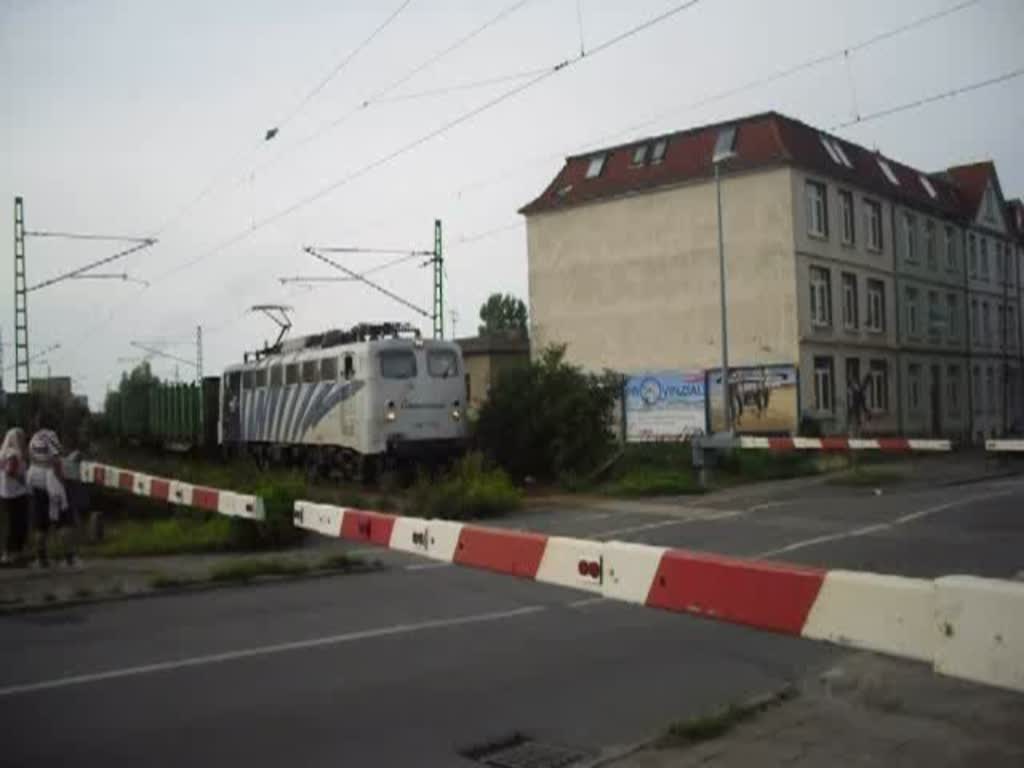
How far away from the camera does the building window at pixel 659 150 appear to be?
134 feet

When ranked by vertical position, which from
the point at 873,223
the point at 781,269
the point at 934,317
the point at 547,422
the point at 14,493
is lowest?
the point at 14,493

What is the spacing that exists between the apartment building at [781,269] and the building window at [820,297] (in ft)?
0.18

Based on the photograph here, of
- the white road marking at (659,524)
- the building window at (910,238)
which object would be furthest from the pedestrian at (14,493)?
the building window at (910,238)

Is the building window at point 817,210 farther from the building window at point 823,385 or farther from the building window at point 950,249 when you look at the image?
the building window at point 950,249

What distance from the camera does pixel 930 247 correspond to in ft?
152

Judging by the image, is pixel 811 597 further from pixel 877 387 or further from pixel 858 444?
pixel 877 387

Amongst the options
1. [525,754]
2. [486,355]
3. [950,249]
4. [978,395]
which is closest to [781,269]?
[950,249]

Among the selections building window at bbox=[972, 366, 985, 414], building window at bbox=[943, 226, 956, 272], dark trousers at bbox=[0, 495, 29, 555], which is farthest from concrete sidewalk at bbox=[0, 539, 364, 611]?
building window at bbox=[972, 366, 985, 414]

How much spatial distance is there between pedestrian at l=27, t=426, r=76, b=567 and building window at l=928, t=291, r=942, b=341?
39889 millimetres

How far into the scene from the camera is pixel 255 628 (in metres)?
9.03

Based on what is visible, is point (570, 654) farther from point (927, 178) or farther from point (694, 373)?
point (927, 178)

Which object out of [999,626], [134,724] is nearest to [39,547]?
[134,724]

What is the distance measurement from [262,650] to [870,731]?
452cm

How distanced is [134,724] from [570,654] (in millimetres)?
3075
